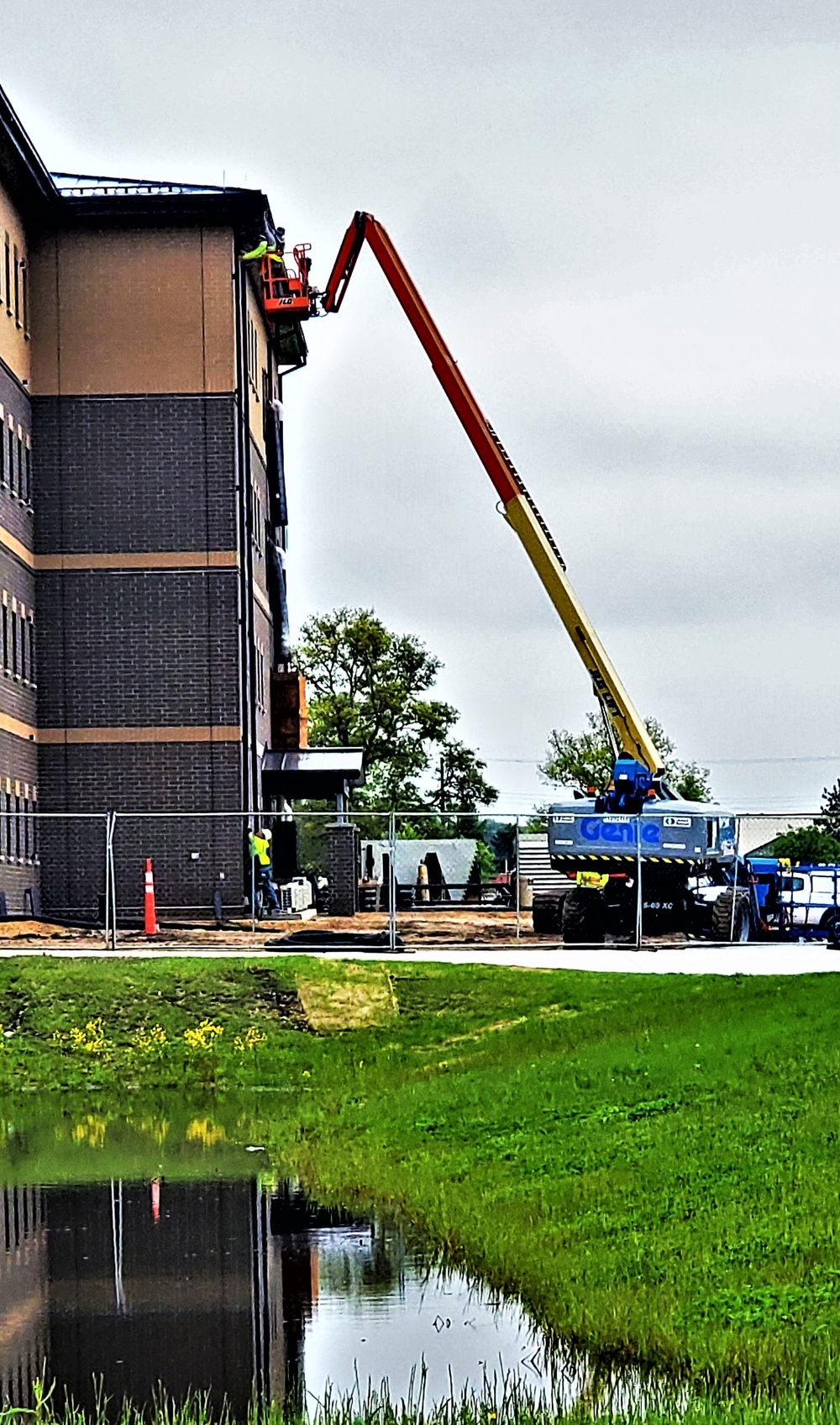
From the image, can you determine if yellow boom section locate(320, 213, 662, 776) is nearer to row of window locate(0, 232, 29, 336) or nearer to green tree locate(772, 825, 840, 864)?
row of window locate(0, 232, 29, 336)

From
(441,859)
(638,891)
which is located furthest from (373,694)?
(638,891)

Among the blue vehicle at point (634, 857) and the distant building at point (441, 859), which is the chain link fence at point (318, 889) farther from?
the distant building at point (441, 859)

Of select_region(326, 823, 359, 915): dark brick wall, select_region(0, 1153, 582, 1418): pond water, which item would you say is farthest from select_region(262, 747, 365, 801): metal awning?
select_region(0, 1153, 582, 1418): pond water

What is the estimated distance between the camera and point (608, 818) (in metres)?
39.5

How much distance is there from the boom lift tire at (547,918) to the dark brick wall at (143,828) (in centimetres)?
865

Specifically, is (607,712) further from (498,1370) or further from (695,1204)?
(498,1370)

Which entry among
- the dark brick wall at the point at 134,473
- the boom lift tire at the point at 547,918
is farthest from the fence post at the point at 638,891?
the dark brick wall at the point at 134,473

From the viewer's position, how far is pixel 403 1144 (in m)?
18.8

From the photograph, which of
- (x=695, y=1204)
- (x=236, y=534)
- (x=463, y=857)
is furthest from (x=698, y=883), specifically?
(x=463, y=857)

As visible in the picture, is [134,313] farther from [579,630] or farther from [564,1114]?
[564,1114]

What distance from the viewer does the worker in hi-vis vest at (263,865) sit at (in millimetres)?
41688

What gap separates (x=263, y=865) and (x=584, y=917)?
8.35 meters

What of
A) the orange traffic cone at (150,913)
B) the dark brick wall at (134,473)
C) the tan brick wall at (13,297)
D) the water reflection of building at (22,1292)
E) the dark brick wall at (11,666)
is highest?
the tan brick wall at (13,297)

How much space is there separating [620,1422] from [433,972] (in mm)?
21276
